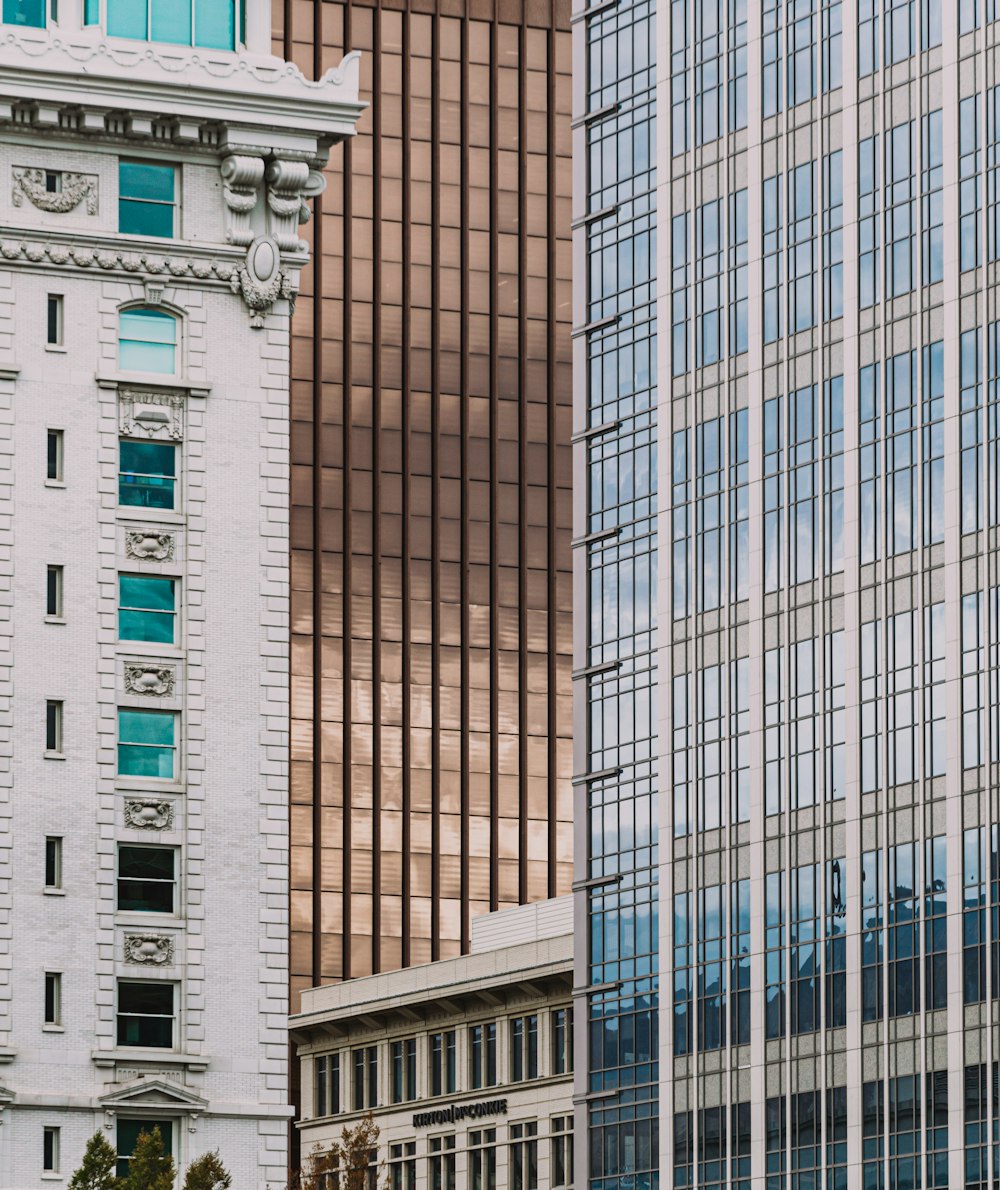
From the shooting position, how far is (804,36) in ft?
439

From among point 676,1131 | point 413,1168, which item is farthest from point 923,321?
point 413,1168

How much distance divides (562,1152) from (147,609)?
206 feet

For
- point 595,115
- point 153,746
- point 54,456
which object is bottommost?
point 153,746

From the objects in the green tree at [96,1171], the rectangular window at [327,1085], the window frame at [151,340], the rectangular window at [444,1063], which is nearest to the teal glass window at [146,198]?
the window frame at [151,340]

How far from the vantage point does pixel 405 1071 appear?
554 feet

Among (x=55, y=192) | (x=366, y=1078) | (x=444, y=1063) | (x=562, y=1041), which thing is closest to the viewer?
(x=55, y=192)

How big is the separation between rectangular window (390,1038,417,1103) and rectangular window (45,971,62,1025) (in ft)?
238

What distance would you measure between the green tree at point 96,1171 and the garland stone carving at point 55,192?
31.6m

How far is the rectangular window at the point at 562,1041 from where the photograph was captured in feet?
510

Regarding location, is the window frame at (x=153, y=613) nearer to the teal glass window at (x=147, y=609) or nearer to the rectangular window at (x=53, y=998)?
the teal glass window at (x=147, y=609)

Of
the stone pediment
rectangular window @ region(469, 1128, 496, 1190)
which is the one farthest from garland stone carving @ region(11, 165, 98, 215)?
rectangular window @ region(469, 1128, 496, 1190)

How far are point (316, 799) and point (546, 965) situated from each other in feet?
139

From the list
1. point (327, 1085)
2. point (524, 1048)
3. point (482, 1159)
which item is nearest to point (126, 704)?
point (524, 1048)

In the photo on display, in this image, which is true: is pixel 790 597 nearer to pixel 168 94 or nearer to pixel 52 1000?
pixel 168 94
